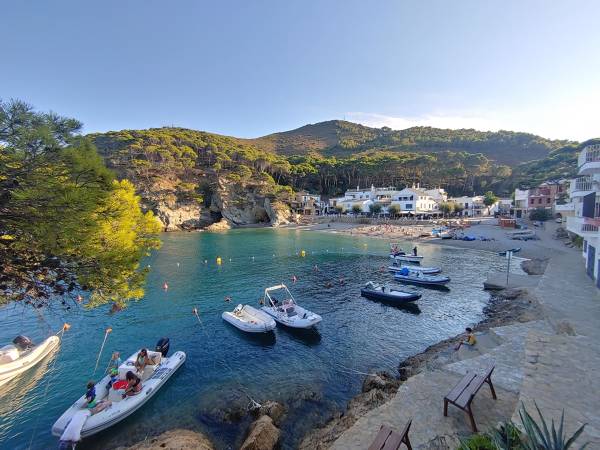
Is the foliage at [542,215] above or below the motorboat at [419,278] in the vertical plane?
above

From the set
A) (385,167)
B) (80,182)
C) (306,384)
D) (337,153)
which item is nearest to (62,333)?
(306,384)

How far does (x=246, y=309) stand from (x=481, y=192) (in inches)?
4271

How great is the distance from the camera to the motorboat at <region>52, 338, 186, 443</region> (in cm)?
1102

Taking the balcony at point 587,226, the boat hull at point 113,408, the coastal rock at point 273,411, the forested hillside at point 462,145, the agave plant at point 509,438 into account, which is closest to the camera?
the agave plant at point 509,438

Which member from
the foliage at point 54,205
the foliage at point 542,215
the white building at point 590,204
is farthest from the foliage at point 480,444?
the foliage at point 542,215

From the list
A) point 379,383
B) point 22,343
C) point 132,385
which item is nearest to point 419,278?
point 379,383

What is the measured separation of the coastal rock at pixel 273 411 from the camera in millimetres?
11588

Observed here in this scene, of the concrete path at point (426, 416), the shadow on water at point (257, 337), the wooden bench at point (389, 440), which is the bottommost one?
the shadow on water at point (257, 337)

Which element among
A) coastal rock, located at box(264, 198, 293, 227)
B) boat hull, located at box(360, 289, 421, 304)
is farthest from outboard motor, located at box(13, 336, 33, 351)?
coastal rock, located at box(264, 198, 293, 227)

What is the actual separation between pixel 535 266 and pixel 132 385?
39407mm

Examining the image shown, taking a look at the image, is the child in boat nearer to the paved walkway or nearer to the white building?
the paved walkway

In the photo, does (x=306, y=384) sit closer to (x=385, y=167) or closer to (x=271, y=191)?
(x=271, y=191)

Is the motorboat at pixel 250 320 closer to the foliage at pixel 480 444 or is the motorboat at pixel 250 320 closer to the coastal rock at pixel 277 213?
the foliage at pixel 480 444

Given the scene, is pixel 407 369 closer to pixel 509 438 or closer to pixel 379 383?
pixel 379 383
